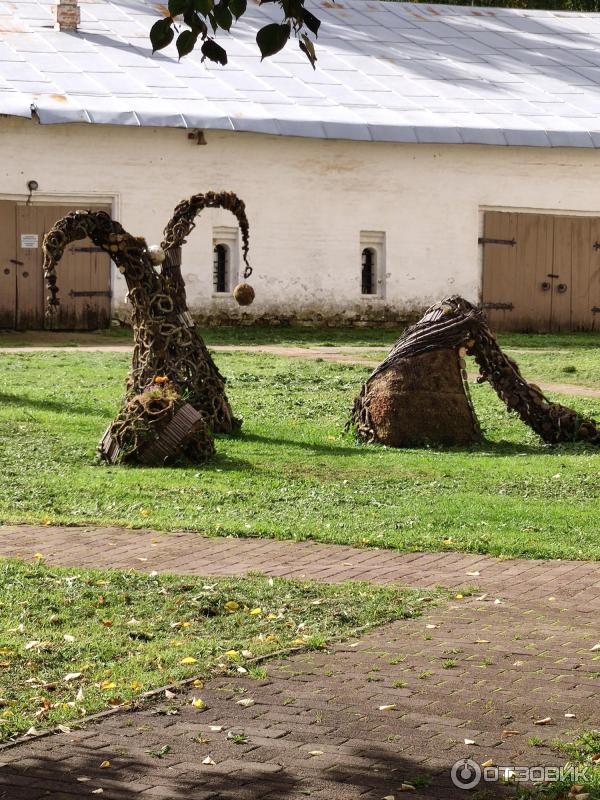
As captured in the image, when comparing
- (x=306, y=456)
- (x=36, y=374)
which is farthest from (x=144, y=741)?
(x=36, y=374)

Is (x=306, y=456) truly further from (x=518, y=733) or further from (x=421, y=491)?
(x=518, y=733)

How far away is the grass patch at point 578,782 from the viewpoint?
4684 millimetres

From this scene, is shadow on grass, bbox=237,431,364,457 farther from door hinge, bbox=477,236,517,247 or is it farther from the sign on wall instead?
door hinge, bbox=477,236,517,247

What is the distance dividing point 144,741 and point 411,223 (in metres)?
20.7

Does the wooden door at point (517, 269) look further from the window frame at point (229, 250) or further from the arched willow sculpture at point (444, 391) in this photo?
the arched willow sculpture at point (444, 391)

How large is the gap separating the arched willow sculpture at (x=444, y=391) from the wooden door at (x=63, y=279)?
461 inches

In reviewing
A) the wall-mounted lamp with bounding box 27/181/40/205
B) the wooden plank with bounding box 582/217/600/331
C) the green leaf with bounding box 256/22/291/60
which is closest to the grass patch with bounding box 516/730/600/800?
the green leaf with bounding box 256/22/291/60

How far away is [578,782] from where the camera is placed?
478cm

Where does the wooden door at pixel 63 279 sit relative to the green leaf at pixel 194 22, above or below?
below

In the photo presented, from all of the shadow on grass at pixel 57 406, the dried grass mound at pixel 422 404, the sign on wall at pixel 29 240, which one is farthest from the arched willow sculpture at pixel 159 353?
the sign on wall at pixel 29 240

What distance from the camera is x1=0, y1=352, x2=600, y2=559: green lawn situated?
9117 millimetres

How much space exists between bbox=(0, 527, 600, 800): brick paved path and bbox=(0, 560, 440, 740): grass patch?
196 mm

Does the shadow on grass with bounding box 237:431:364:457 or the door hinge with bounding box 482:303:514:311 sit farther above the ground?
the door hinge with bounding box 482:303:514:311

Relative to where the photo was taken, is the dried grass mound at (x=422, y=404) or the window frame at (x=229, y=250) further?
the window frame at (x=229, y=250)
